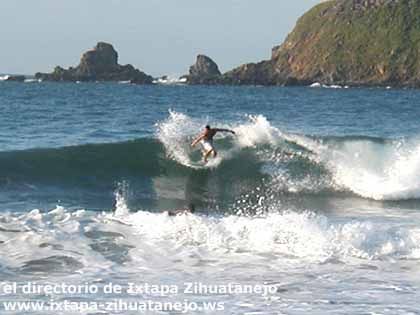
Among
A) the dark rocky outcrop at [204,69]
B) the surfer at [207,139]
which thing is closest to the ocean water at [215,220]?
the surfer at [207,139]

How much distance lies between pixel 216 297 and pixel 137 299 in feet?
3.25

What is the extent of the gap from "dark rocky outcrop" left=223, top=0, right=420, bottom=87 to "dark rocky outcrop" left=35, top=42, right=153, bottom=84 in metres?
15.8

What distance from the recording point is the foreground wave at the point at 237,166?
20828 mm

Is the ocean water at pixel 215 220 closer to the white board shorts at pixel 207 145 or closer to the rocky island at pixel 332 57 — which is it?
the white board shorts at pixel 207 145

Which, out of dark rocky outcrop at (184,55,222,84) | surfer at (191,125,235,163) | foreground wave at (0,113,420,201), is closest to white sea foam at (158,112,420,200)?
foreground wave at (0,113,420,201)

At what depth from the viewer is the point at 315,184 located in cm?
2117

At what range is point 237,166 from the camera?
75.5ft

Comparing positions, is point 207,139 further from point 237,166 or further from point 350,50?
point 350,50

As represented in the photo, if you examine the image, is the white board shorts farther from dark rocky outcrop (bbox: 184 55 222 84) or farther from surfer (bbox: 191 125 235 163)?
dark rocky outcrop (bbox: 184 55 222 84)

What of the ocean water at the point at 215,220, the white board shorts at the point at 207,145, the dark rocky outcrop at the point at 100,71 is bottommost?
the ocean water at the point at 215,220

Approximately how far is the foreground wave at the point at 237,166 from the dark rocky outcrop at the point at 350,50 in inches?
4133

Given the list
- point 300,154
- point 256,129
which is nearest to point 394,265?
point 300,154

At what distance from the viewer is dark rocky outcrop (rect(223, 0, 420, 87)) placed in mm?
136375

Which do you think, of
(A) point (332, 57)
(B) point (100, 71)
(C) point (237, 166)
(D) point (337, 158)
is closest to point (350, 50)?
(A) point (332, 57)
